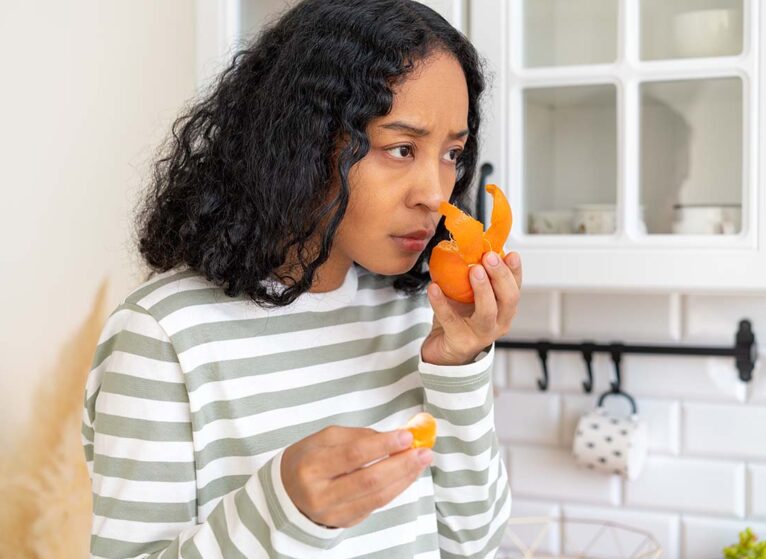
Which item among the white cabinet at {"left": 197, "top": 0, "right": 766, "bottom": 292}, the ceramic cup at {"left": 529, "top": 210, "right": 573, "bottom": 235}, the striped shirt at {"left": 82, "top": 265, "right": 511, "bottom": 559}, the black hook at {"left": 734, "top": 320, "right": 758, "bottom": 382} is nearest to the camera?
the striped shirt at {"left": 82, "top": 265, "right": 511, "bottom": 559}

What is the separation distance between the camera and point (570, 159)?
121 cm

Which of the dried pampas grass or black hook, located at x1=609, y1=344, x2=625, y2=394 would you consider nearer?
the dried pampas grass

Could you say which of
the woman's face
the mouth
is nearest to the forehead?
the woman's face

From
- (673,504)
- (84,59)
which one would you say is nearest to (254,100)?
(84,59)

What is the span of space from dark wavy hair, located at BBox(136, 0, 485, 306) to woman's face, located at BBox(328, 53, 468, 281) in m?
0.02

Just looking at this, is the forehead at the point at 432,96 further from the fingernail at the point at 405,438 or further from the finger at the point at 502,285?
the fingernail at the point at 405,438

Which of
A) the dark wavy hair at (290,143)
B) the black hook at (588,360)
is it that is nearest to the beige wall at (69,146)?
the dark wavy hair at (290,143)

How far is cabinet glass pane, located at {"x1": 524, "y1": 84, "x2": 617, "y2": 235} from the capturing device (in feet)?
3.87

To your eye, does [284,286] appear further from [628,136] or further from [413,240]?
[628,136]

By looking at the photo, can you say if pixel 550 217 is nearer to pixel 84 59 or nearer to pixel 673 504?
pixel 673 504

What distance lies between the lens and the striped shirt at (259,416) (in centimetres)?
75

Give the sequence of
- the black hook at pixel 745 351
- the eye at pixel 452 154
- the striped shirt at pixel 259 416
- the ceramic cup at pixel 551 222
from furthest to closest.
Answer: the black hook at pixel 745 351 → the ceramic cup at pixel 551 222 → the eye at pixel 452 154 → the striped shirt at pixel 259 416

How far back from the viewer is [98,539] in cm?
76

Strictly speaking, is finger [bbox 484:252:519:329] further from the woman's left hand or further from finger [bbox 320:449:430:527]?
finger [bbox 320:449:430:527]
